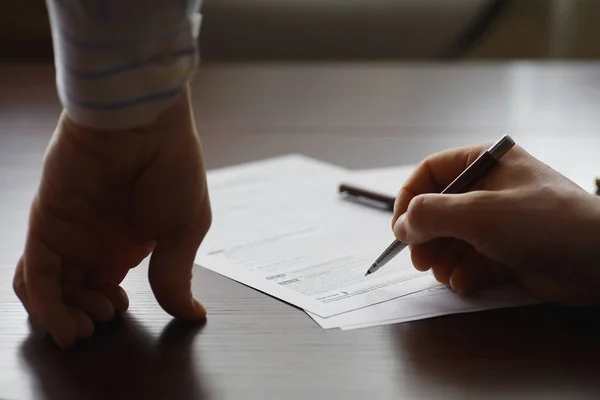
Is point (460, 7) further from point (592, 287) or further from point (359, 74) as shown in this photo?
point (592, 287)

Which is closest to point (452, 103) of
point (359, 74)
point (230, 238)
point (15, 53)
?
point (359, 74)

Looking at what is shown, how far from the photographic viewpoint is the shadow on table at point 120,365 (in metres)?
0.55

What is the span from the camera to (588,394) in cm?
55

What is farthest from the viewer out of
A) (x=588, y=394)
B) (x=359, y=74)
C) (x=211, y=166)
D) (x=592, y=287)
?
(x=359, y=74)

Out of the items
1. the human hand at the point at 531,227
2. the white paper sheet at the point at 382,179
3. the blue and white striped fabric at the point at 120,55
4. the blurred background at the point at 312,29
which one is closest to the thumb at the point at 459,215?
the human hand at the point at 531,227

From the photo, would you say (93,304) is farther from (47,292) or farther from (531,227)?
(531,227)

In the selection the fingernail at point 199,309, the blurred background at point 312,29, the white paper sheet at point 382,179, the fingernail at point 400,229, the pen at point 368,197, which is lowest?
the blurred background at point 312,29

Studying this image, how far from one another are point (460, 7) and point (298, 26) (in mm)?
391

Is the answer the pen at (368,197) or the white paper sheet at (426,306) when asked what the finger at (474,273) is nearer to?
the white paper sheet at (426,306)

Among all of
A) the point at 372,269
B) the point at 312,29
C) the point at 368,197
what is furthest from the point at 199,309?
the point at 312,29

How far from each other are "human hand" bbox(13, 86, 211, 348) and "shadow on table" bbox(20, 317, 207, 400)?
0.01 metres

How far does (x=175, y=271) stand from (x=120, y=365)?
75 mm

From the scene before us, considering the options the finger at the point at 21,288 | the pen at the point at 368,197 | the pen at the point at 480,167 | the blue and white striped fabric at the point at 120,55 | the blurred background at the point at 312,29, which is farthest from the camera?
the blurred background at the point at 312,29

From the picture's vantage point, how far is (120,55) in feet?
1.72
